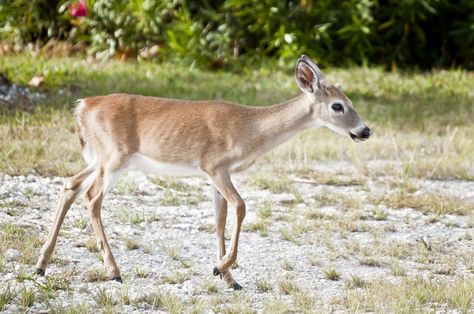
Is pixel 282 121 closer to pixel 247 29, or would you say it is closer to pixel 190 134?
pixel 190 134

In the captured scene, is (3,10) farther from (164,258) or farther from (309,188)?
(164,258)

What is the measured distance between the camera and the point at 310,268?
6.46m

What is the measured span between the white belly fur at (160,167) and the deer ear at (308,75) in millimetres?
826

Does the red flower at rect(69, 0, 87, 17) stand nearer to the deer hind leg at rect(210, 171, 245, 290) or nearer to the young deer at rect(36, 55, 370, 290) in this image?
the young deer at rect(36, 55, 370, 290)

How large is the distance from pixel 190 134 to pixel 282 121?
0.56 metres

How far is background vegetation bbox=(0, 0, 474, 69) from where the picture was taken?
1345 centimetres

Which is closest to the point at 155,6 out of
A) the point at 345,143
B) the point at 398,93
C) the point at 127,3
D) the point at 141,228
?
the point at 127,3

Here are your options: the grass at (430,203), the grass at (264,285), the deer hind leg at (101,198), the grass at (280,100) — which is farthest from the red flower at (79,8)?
the grass at (264,285)

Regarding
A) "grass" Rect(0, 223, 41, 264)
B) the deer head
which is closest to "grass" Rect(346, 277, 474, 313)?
the deer head

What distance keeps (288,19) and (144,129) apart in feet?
24.7

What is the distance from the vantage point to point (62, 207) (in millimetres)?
6117

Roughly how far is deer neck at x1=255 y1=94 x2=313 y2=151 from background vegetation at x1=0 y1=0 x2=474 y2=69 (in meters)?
6.86

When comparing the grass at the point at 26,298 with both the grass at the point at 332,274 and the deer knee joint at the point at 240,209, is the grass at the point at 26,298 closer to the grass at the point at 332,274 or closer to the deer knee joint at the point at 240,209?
the deer knee joint at the point at 240,209

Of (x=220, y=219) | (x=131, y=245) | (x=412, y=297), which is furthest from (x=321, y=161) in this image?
(x=412, y=297)
